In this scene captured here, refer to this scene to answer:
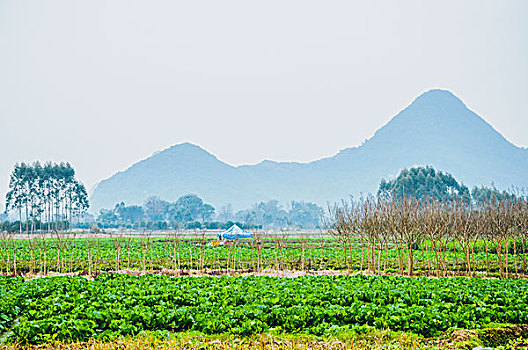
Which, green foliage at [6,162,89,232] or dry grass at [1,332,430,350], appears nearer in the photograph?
dry grass at [1,332,430,350]

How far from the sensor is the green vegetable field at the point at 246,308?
9.97 metres

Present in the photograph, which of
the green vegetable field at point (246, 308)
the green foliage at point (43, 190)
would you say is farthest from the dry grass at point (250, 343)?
the green foliage at point (43, 190)

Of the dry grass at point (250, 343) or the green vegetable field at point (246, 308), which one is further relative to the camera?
the green vegetable field at point (246, 308)

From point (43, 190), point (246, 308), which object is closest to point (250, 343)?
point (246, 308)

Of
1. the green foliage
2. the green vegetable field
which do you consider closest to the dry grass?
the green vegetable field

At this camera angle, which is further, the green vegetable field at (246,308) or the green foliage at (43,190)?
the green foliage at (43,190)

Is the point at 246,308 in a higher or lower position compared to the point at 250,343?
higher

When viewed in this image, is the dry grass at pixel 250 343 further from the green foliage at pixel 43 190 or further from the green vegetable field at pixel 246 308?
the green foliage at pixel 43 190

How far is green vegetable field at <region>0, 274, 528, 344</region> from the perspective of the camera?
997cm

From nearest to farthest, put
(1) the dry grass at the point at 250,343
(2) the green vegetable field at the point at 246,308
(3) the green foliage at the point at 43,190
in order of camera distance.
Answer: (1) the dry grass at the point at 250,343 < (2) the green vegetable field at the point at 246,308 < (3) the green foliage at the point at 43,190

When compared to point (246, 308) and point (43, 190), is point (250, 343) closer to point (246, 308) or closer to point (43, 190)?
point (246, 308)

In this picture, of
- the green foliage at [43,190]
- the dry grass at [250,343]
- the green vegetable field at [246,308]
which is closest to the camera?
the dry grass at [250,343]

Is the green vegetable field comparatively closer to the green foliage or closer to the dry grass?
the dry grass

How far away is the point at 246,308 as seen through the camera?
11.2 m
